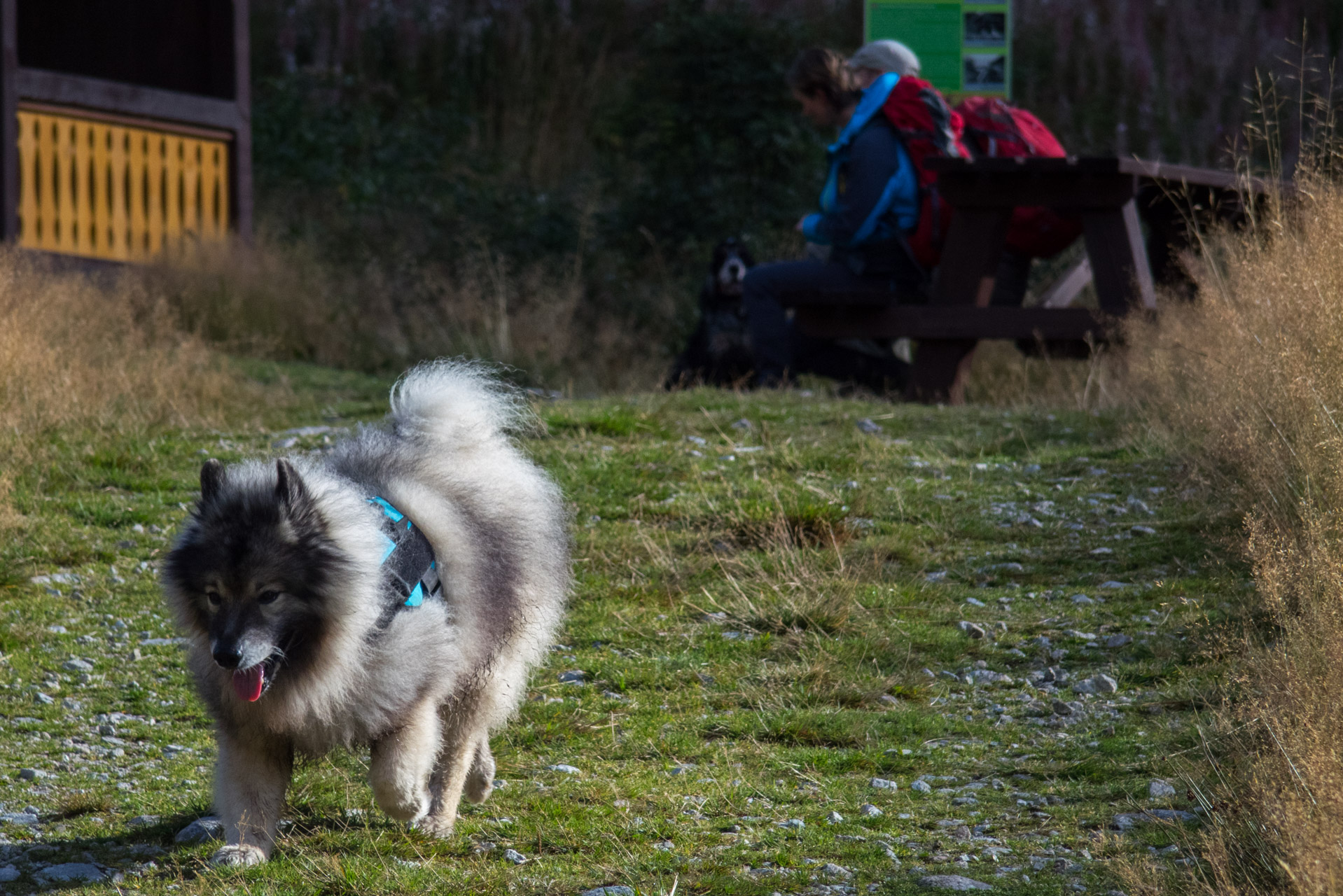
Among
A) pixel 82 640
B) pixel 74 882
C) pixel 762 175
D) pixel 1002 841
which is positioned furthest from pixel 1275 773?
pixel 762 175

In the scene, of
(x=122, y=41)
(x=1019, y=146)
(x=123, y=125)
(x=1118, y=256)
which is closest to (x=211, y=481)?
(x=1118, y=256)

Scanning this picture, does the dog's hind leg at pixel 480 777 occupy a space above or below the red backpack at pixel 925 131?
below

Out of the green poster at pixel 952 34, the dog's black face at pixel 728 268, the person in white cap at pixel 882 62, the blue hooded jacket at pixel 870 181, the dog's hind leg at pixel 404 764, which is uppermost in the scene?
the green poster at pixel 952 34

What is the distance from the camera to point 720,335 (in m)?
11.2

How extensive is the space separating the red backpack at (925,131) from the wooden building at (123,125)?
682 cm

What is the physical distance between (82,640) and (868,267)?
5.51m

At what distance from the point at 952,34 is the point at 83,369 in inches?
272

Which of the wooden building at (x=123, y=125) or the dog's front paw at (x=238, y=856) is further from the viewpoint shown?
the wooden building at (x=123, y=125)

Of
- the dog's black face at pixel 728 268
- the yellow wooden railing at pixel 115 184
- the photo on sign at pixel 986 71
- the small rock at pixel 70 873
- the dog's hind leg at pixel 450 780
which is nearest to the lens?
the small rock at pixel 70 873

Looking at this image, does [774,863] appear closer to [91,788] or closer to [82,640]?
[91,788]

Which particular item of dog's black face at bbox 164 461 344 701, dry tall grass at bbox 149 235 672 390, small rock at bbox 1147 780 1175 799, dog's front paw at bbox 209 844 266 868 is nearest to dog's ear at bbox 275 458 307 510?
dog's black face at bbox 164 461 344 701

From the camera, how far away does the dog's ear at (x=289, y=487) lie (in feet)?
10.8

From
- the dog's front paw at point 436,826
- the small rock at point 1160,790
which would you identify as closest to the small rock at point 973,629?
the small rock at point 1160,790

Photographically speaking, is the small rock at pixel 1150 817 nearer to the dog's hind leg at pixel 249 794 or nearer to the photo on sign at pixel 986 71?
the dog's hind leg at pixel 249 794
